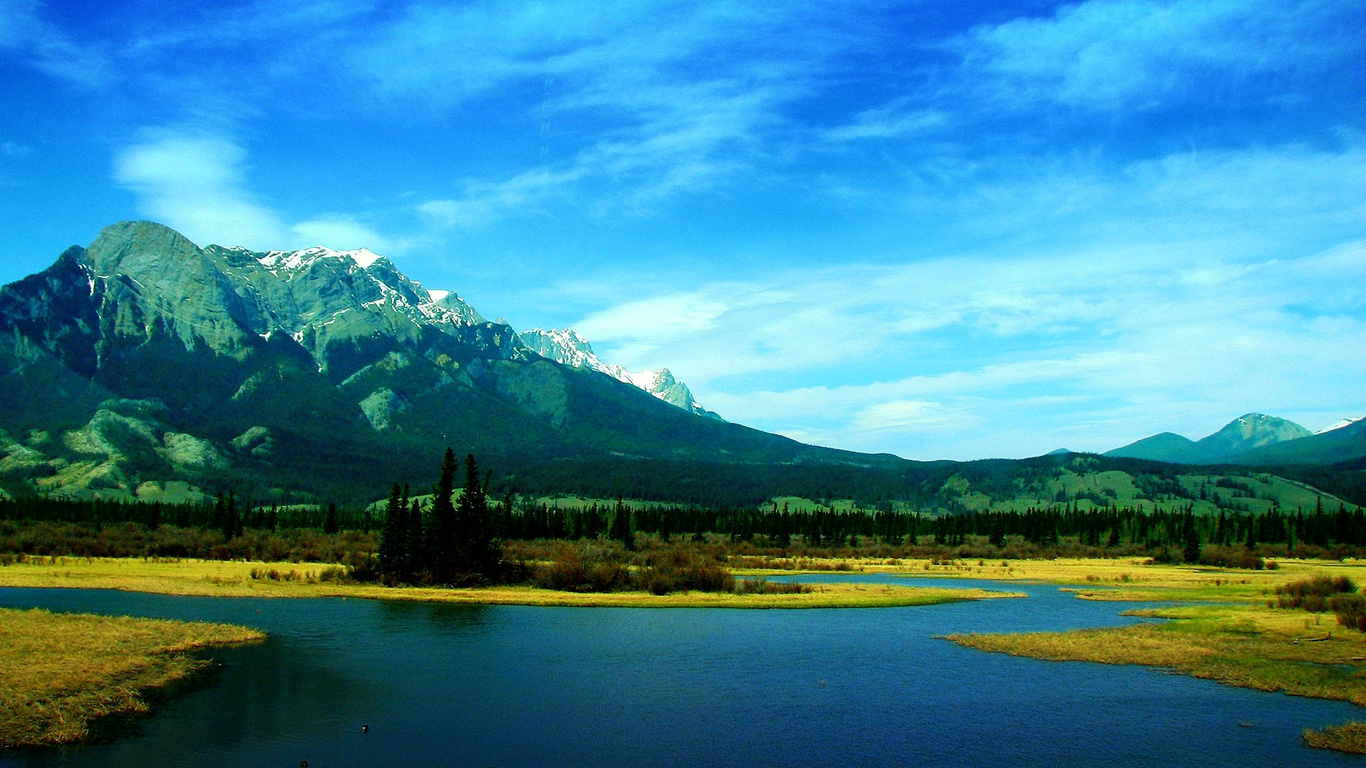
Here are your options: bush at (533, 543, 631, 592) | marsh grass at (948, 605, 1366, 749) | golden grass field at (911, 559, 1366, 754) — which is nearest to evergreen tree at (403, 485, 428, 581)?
bush at (533, 543, 631, 592)

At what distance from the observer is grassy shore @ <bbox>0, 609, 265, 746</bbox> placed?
26328 mm

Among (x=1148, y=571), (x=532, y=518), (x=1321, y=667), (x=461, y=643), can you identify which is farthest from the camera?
(x=532, y=518)

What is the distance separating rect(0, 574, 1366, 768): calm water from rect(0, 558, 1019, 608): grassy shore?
13.6m

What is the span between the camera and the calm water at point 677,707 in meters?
25.9

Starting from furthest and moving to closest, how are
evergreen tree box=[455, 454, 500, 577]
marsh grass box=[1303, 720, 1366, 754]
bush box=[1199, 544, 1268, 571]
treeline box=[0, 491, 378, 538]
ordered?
treeline box=[0, 491, 378, 538], bush box=[1199, 544, 1268, 571], evergreen tree box=[455, 454, 500, 577], marsh grass box=[1303, 720, 1366, 754]

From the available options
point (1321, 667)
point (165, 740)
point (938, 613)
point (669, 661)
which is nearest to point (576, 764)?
point (165, 740)

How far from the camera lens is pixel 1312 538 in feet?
505

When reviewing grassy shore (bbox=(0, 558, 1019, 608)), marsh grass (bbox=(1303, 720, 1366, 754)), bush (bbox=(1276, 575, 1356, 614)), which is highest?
bush (bbox=(1276, 575, 1356, 614))

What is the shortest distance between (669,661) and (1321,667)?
27363 millimetres

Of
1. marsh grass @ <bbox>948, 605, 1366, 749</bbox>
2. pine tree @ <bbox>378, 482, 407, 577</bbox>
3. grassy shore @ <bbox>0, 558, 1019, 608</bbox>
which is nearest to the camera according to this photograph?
marsh grass @ <bbox>948, 605, 1366, 749</bbox>

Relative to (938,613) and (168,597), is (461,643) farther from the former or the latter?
(938,613)

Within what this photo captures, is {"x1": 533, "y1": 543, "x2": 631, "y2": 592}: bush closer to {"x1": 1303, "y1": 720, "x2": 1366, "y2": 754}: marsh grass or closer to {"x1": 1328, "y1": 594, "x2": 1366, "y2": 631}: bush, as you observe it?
{"x1": 1328, "y1": 594, "x2": 1366, "y2": 631}: bush

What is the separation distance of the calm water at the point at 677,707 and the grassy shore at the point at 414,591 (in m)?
13.6

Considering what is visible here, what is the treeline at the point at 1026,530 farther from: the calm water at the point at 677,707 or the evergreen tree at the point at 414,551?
the calm water at the point at 677,707
